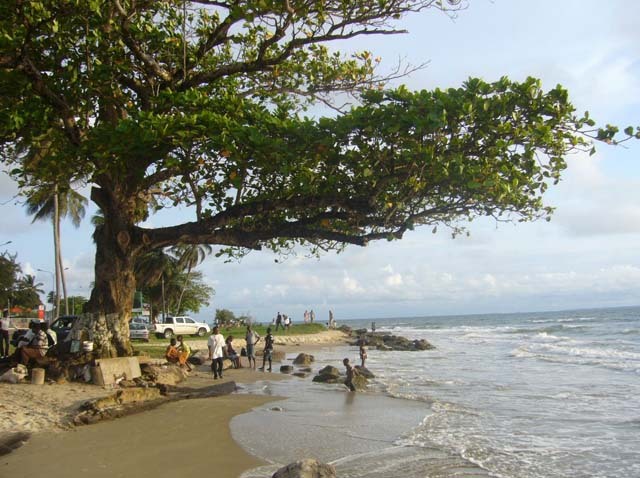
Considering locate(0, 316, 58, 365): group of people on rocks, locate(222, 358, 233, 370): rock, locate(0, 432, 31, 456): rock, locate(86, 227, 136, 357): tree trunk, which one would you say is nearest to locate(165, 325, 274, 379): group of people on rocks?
locate(222, 358, 233, 370): rock

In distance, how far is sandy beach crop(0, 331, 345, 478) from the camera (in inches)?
284

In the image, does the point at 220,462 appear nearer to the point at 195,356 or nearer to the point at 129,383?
the point at 129,383

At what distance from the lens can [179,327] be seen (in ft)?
125

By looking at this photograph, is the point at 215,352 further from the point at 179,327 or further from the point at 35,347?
the point at 179,327

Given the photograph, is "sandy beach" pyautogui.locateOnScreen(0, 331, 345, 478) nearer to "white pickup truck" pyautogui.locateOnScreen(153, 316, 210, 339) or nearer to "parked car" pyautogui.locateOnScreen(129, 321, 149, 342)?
"parked car" pyautogui.locateOnScreen(129, 321, 149, 342)

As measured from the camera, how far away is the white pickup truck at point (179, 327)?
36.9 m

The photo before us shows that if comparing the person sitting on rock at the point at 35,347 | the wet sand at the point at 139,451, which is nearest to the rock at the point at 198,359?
the person sitting on rock at the point at 35,347

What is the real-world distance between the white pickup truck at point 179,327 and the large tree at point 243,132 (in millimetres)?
24905

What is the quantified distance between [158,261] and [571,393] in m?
35.2

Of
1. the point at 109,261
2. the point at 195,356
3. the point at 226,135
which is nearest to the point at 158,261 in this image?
the point at 195,356

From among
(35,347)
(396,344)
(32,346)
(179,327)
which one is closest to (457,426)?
(35,347)

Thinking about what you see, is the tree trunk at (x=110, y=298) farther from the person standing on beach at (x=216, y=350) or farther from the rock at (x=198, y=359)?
the rock at (x=198, y=359)

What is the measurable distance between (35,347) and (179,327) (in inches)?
1009

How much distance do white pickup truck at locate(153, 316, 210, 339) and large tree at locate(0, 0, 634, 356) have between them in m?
24.9
